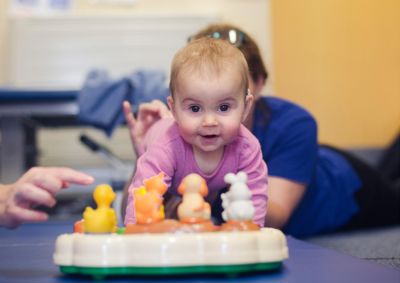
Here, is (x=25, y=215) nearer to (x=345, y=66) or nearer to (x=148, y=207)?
(x=148, y=207)

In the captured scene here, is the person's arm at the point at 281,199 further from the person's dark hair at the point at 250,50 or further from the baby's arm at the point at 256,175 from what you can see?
the baby's arm at the point at 256,175

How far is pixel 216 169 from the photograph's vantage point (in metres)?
1.07

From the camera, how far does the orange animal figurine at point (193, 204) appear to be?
821 mm

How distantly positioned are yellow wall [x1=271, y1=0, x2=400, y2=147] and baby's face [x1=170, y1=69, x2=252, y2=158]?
259 centimetres

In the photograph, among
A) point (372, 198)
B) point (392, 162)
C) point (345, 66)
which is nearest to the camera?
point (372, 198)

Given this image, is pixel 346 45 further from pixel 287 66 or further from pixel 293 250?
pixel 293 250

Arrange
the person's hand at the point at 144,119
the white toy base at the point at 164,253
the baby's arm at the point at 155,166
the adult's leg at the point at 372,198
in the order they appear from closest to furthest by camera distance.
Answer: the white toy base at the point at 164,253, the baby's arm at the point at 155,166, the person's hand at the point at 144,119, the adult's leg at the point at 372,198

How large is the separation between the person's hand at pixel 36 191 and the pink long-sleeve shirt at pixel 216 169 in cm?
22

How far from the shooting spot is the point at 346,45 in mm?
3535

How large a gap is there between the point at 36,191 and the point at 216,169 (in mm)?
358

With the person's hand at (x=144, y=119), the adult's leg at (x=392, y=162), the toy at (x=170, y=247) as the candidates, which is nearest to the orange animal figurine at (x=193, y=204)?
the toy at (x=170, y=247)

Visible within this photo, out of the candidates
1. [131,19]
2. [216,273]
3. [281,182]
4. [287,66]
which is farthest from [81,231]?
[131,19]

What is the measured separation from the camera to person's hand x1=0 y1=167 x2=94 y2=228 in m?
0.82

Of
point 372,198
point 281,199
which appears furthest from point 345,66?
point 281,199
